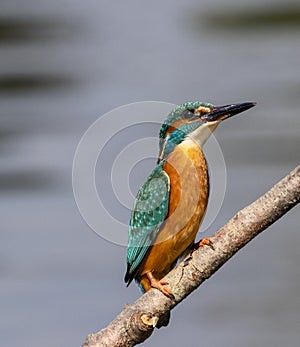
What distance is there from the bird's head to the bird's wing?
11 cm

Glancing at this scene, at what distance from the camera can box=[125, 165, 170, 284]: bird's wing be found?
9.11 feet

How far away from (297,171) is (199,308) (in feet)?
15.8

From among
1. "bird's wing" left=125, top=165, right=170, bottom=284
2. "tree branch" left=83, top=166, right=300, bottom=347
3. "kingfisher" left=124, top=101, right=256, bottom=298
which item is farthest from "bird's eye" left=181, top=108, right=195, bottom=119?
"tree branch" left=83, top=166, right=300, bottom=347

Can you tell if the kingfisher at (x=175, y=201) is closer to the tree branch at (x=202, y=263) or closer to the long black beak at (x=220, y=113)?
the long black beak at (x=220, y=113)

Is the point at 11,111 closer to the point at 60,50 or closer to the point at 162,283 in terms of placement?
the point at 60,50

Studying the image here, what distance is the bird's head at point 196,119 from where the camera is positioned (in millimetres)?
2762

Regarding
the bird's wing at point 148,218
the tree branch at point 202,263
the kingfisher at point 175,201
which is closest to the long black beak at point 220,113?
the kingfisher at point 175,201

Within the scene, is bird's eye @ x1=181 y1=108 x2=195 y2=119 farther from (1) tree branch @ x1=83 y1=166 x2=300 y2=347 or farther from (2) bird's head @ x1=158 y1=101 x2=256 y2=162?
(1) tree branch @ x1=83 y1=166 x2=300 y2=347

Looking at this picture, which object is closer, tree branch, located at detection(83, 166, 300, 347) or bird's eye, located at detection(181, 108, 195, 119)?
tree branch, located at detection(83, 166, 300, 347)

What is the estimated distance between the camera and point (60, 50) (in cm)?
836

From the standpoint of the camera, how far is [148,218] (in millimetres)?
2783

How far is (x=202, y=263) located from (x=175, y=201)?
504 mm

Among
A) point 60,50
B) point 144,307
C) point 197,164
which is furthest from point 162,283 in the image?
point 60,50

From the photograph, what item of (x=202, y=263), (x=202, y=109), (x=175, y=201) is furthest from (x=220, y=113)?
(x=202, y=263)
